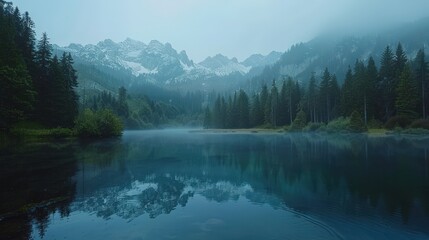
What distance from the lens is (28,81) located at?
61.6 m

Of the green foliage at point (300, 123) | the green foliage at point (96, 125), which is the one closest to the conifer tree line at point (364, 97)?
the green foliage at point (300, 123)

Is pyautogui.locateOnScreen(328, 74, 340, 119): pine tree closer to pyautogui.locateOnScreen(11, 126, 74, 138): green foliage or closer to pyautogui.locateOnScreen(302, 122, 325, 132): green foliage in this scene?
pyautogui.locateOnScreen(302, 122, 325, 132): green foliage

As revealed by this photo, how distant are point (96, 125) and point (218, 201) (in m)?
63.7

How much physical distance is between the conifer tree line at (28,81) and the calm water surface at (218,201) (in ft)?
99.5

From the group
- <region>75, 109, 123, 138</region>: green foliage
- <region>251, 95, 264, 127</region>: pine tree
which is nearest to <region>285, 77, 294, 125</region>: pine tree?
<region>251, 95, 264, 127</region>: pine tree

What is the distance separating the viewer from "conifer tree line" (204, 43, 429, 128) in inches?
3056

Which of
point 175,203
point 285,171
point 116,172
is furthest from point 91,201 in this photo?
point 285,171

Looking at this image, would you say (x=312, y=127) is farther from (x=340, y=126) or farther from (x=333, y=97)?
(x=333, y=97)

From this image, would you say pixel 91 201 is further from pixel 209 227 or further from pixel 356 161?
pixel 356 161

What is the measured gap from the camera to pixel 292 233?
41.5 ft

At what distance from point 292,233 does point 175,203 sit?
7.39m

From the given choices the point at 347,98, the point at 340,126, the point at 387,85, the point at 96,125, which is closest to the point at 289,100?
the point at 347,98

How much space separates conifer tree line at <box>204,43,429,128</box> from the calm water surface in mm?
55673

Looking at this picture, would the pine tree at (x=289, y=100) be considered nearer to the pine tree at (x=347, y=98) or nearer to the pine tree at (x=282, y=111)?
the pine tree at (x=282, y=111)
